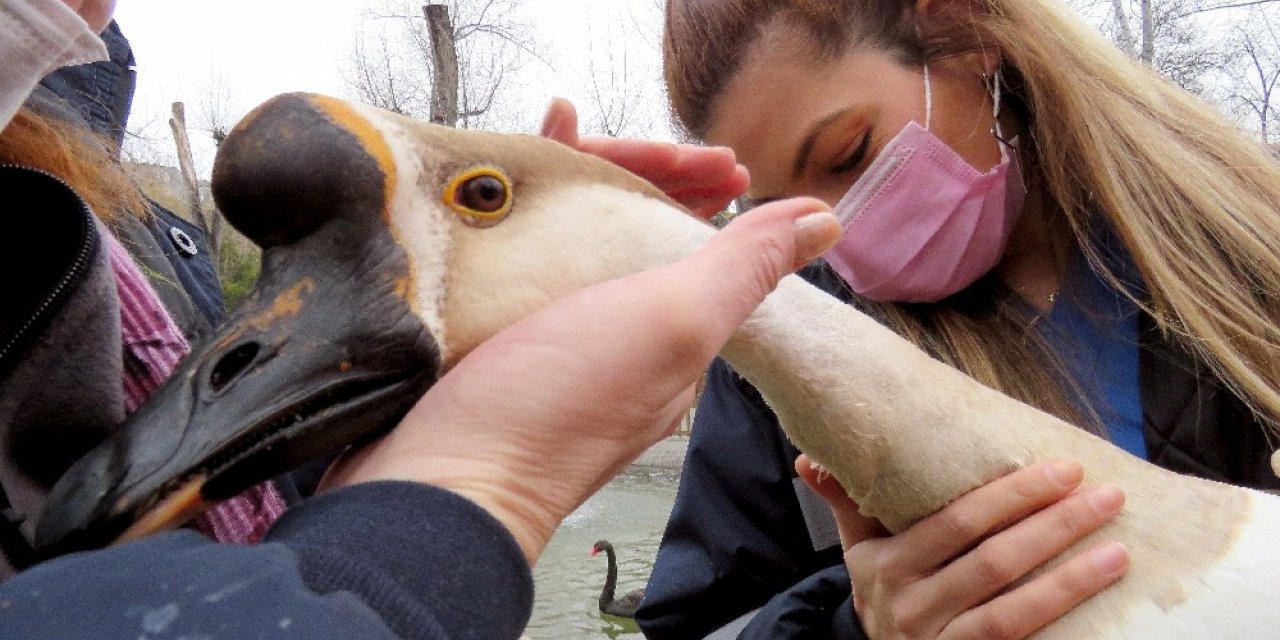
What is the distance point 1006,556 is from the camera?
1.38 m

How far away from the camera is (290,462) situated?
1045 mm

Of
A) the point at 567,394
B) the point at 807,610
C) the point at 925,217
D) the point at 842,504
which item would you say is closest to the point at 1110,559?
the point at 842,504

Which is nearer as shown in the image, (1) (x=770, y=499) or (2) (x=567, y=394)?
(2) (x=567, y=394)

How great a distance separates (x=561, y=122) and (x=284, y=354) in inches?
31.1

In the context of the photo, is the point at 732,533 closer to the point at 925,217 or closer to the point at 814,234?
the point at 925,217

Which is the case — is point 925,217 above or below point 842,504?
above

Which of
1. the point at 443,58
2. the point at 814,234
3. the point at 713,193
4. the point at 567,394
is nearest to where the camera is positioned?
the point at 567,394

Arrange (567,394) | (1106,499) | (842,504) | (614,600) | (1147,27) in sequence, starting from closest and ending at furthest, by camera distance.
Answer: (567,394) < (1106,499) < (842,504) < (614,600) < (1147,27)

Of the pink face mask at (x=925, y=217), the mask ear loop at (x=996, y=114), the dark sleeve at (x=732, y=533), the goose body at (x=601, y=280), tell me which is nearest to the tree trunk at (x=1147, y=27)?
the mask ear loop at (x=996, y=114)

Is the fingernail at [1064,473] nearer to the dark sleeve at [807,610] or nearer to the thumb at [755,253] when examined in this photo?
the thumb at [755,253]

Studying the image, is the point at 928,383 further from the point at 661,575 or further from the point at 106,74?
the point at 106,74

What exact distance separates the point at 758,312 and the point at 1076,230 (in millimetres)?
1141

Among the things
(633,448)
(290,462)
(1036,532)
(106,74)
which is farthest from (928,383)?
(106,74)

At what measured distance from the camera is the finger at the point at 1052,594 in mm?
1309
